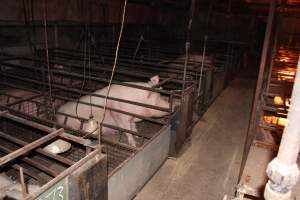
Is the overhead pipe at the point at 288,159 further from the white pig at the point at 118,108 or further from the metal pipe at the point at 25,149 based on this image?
the white pig at the point at 118,108

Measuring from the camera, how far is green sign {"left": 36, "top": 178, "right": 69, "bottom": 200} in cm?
111

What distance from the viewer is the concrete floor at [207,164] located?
2.50 meters

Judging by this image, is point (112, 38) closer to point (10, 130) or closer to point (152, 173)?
point (10, 130)

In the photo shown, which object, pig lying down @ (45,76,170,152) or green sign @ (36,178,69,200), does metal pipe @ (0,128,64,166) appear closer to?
green sign @ (36,178,69,200)

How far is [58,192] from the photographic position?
1.19m

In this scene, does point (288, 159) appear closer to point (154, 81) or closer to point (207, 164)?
point (207, 164)

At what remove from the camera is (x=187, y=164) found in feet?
9.78

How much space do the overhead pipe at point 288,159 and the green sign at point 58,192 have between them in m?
0.96

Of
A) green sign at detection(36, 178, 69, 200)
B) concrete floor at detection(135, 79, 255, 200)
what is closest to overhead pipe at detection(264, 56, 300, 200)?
green sign at detection(36, 178, 69, 200)

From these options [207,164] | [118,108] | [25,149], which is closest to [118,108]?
[118,108]

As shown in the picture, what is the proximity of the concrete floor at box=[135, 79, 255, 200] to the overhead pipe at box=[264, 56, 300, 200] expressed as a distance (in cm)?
134

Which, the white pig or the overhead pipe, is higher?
the overhead pipe

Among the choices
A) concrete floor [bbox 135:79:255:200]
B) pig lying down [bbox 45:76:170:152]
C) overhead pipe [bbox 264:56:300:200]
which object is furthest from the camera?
pig lying down [bbox 45:76:170:152]

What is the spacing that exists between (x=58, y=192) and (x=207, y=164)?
215cm
